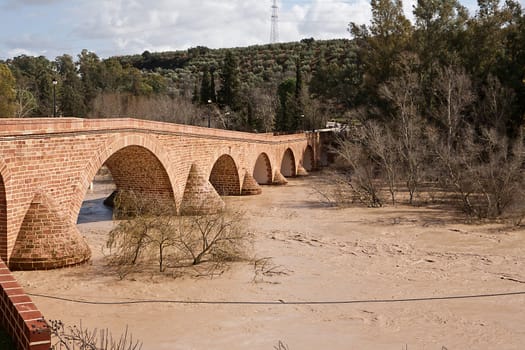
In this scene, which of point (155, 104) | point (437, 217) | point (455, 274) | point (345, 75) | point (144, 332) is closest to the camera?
point (144, 332)

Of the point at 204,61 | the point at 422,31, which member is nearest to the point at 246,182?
the point at 422,31

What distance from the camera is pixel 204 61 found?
309 ft

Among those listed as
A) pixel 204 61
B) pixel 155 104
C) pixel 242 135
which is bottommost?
pixel 242 135

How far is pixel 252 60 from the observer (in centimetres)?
9075

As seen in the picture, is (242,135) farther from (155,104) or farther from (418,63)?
(155,104)

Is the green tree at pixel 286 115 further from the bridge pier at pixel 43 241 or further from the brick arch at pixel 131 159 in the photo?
the bridge pier at pixel 43 241

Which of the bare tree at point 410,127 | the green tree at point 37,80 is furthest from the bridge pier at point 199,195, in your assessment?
the green tree at point 37,80

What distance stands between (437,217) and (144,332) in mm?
13686

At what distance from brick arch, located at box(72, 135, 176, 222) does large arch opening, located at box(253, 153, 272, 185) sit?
1266 cm

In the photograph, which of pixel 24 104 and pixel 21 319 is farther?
pixel 24 104

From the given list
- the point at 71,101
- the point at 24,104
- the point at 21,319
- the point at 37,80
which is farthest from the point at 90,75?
the point at 21,319

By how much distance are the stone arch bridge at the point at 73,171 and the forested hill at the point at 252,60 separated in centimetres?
4393

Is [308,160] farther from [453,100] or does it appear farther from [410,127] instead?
[410,127]

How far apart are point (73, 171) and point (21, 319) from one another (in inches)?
363
